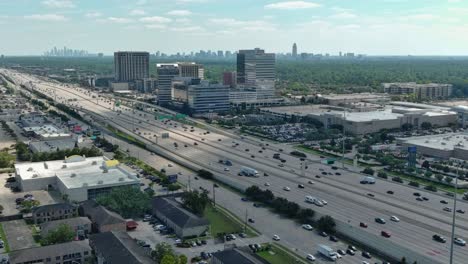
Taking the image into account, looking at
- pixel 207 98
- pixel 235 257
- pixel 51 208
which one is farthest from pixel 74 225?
pixel 207 98

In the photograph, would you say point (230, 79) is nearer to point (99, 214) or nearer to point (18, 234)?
point (99, 214)

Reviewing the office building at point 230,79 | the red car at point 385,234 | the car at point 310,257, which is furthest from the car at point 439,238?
the office building at point 230,79

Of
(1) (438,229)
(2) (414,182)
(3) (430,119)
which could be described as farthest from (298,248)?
(3) (430,119)

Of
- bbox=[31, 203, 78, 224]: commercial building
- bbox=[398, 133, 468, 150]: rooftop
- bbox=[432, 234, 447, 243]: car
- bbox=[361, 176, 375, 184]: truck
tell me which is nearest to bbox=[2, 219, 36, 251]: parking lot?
bbox=[31, 203, 78, 224]: commercial building

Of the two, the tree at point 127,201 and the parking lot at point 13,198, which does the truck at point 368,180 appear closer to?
the tree at point 127,201

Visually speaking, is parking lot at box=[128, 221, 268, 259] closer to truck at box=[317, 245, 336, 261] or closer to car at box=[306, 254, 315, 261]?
car at box=[306, 254, 315, 261]

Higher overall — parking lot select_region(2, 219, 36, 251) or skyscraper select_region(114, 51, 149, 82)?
skyscraper select_region(114, 51, 149, 82)
